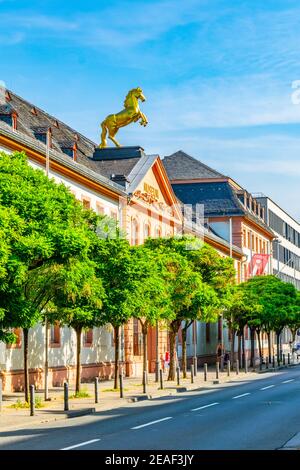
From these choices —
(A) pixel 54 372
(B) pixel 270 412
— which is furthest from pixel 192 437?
(A) pixel 54 372

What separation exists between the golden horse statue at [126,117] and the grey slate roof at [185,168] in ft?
103

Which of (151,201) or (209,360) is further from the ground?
(151,201)

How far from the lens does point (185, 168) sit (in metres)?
92.6

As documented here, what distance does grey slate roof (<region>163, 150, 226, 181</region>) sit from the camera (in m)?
90.9

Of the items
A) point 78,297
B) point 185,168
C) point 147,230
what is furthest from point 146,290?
point 185,168

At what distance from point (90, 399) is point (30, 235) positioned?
10062mm

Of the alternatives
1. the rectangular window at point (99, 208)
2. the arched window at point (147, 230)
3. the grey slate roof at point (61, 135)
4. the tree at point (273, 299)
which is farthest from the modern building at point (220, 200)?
the rectangular window at point (99, 208)

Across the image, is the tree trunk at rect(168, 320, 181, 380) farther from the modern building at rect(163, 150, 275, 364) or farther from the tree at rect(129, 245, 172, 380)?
the modern building at rect(163, 150, 275, 364)

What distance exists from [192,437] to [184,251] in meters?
28.9

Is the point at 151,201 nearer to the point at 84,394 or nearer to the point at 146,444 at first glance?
the point at 84,394

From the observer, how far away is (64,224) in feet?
90.4

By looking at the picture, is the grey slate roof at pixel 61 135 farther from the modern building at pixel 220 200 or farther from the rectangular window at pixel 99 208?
the modern building at pixel 220 200

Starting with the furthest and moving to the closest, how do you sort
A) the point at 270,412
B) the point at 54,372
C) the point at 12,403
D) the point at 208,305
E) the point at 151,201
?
1. the point at 151,201
2. the point at 208,305
3. the point at 54,372
4. the point at 12,403
5. the point at 270,412
